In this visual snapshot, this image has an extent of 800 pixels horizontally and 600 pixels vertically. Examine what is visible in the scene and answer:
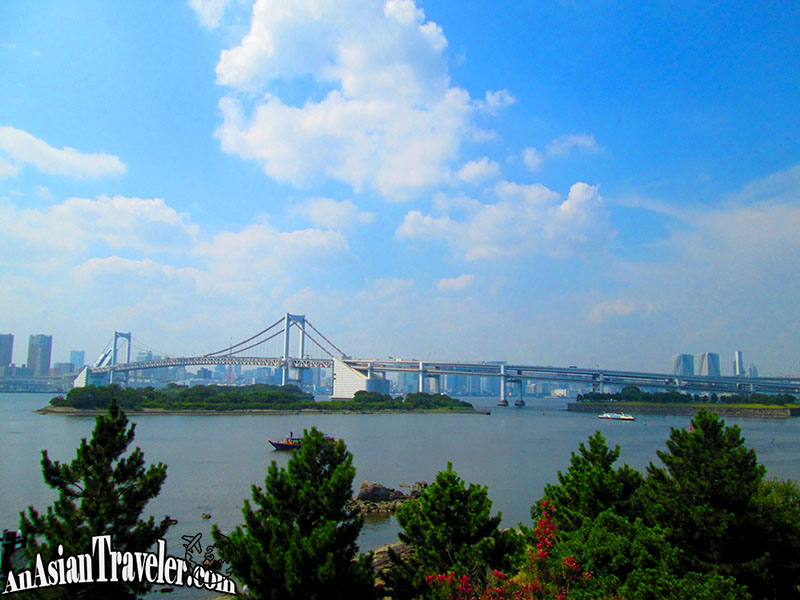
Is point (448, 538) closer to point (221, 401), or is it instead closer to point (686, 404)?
point (221, 401)

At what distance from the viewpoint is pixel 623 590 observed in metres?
4.27

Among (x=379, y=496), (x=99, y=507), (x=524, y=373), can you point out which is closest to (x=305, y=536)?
(x=99, y=507)

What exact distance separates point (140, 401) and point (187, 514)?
121 ft

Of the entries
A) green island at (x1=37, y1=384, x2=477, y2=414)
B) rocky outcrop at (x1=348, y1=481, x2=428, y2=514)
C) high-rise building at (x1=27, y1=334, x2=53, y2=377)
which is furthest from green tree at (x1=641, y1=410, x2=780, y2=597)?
high-rise building at (x1=27, y1=334, x2=53, y2=377)

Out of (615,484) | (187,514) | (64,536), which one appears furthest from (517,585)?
(187,514)

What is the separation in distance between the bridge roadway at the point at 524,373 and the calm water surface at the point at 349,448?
28518mm

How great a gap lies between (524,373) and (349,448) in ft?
187

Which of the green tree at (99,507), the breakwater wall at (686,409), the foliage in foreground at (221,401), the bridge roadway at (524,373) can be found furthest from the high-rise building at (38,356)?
the green tree at (99,507)

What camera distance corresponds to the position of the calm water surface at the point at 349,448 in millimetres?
13141

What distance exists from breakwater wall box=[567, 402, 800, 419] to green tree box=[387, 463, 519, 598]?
48429 millimetres

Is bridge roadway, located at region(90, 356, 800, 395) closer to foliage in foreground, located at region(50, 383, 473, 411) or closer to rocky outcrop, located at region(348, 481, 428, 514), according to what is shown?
foliage in foreground, located at region(50, 383, 473, 411)

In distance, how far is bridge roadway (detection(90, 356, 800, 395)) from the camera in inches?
2719

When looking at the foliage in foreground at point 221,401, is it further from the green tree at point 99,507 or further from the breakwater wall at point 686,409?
the green tree at point 99,507

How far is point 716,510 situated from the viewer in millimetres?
6312
